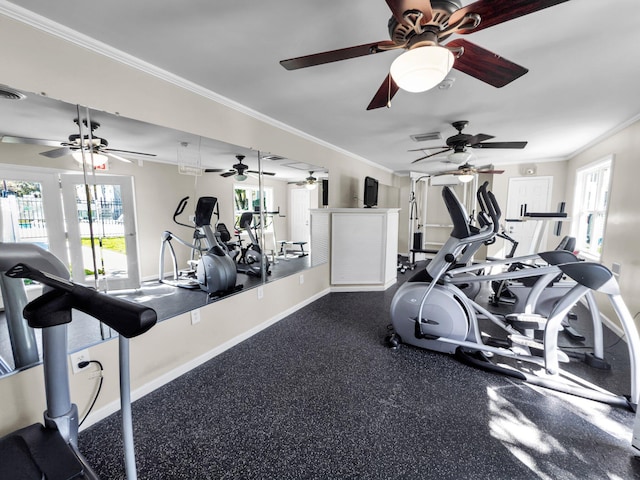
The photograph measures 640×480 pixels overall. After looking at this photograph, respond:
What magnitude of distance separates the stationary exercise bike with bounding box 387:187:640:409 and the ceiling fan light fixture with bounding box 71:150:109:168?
258 centimetres

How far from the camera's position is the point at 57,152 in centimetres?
158

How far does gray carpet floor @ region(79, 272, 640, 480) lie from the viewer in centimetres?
141

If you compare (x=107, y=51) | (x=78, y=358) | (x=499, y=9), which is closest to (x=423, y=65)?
(x=499, y=9)

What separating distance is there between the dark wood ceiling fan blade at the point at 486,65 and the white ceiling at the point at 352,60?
0.97 feet

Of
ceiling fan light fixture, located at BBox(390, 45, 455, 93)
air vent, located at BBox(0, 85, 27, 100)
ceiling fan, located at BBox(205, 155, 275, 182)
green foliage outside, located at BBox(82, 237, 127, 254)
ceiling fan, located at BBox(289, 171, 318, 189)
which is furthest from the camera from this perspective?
ceiling fan, located at BBox(289, 171, 318, 189)

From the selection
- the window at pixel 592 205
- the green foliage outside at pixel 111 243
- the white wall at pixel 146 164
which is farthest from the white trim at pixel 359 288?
the green foliage outside at pixel 111 243

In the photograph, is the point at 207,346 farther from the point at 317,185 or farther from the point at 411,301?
the point at 317,185

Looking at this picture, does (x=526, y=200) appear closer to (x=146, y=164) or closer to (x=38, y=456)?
(x=146, y=164)

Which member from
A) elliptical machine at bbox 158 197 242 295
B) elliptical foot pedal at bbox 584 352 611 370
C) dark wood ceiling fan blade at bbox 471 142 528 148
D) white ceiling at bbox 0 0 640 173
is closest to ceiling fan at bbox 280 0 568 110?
white ceiling at bbox 0 0 640 173

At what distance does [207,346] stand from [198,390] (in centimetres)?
44

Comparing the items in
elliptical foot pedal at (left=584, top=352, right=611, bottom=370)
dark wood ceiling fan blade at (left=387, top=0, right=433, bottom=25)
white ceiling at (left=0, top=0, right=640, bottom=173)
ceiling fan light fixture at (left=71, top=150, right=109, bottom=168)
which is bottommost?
elliptical foot pedal at (left=584, top=352, right=611, bottom=370)

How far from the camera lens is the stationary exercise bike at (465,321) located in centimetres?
203

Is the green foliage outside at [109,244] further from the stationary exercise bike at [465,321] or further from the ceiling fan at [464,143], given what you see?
the ceiling fan at [464,143]

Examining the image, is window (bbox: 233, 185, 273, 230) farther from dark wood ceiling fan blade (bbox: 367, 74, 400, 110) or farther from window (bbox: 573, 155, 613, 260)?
window (bbox: 573, 155, 613, 260)
